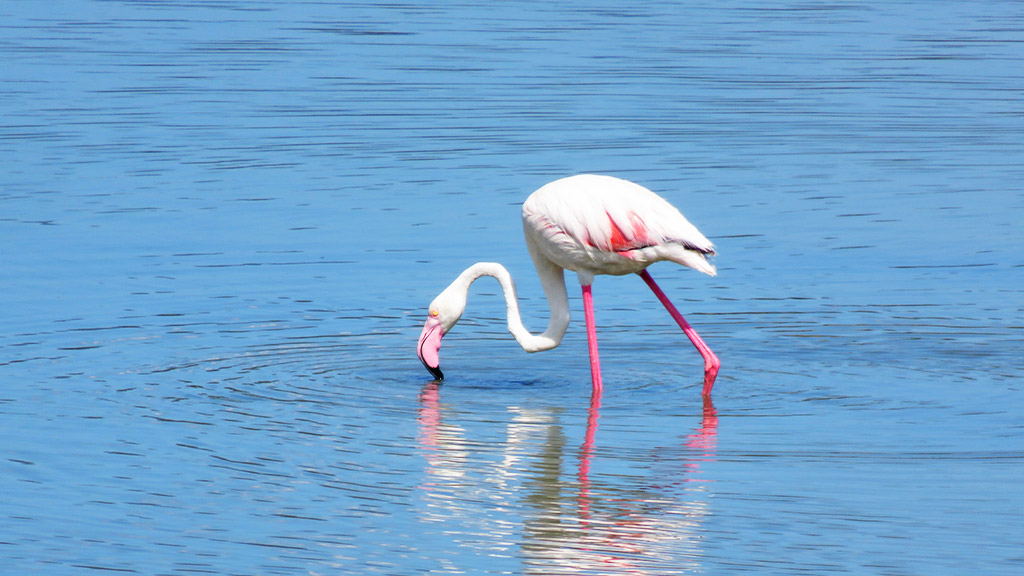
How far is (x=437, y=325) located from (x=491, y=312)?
1668 millimetres

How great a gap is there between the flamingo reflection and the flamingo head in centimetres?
72

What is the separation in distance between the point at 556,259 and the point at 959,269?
153 inches

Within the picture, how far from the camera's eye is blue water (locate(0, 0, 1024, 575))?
7246 millimetres

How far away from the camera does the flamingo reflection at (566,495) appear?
6828 mm

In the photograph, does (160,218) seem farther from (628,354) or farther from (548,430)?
(548,430)

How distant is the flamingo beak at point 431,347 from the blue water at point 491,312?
0.42 feet

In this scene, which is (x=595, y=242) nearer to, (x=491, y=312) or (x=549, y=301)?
(x=549, y=301)

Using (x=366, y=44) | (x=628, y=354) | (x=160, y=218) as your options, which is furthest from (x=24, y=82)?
(x=628, y=354)

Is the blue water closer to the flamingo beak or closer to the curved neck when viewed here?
the flamingo beak

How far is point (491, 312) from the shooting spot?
11828 mm

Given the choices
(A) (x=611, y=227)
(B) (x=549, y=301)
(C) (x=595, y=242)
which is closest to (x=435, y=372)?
(B) (x=549, y=301)

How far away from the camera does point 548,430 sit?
8906 mm

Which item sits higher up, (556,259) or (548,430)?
(556,259)

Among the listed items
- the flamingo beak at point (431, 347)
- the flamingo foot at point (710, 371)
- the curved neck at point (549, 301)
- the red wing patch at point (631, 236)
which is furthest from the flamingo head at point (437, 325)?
the flamingo foot at point (710, 371)
